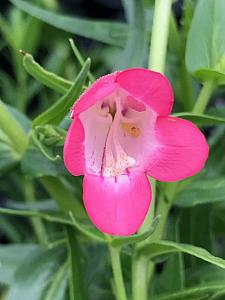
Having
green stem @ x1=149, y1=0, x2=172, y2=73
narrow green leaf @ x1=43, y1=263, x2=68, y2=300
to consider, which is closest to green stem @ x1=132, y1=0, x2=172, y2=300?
green stem @ x1=149, y1=0, x2=172, y2=73

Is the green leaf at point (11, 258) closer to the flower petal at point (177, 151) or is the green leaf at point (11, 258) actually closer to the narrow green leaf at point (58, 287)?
the narrow green leaf at point (58, 287)

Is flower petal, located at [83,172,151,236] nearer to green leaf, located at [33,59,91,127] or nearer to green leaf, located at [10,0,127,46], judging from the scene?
green leaf, located at [33,59,91,127]

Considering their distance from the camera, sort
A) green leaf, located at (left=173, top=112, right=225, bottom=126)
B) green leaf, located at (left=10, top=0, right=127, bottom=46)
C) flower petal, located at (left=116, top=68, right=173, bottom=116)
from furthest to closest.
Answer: green leaf, located at (left=10, top=0, right=127, bottom=46), green leaf, located at (left=173, top=112, right=225, bottom=126), flower petal, located at (left=116, top=68, right=173, bottom=116)

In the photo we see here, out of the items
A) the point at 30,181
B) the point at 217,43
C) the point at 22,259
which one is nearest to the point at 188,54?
the point at 217,43

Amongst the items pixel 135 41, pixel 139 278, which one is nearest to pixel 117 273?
pixel 139 278

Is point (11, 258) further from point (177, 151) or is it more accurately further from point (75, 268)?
point (177, 151)

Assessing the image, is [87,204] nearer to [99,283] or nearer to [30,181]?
[99,283]

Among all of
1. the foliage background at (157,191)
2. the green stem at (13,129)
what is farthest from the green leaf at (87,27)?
the green stem at (13,129)
